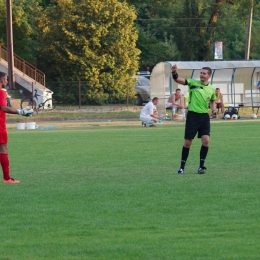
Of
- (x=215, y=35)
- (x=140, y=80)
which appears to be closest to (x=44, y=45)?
(x=140, y=80)

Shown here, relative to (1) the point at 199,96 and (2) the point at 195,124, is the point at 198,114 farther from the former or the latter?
(1) the point at 199,96

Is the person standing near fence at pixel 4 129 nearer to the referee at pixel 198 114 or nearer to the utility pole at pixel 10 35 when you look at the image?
the referee at pixel 198 114

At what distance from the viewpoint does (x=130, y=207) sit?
10266mm

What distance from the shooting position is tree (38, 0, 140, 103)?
51156 mm

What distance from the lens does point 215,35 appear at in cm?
6781

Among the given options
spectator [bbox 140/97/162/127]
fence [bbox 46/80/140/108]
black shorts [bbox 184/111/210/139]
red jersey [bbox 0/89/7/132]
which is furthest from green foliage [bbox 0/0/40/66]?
red jersey [bbox 0/89/7/132]

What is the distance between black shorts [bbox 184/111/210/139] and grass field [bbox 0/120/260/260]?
730 mm

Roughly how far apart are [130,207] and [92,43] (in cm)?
4214

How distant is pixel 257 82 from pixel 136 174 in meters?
33.2

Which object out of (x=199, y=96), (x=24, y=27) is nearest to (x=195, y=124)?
(x=199, y=96)

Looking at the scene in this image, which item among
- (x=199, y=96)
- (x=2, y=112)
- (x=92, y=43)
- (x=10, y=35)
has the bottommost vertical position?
(x=2, y=112)

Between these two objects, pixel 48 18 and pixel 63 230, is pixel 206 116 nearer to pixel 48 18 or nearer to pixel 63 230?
pixel 63 230

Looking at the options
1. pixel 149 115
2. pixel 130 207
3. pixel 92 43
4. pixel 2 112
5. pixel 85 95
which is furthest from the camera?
pixel 92 43

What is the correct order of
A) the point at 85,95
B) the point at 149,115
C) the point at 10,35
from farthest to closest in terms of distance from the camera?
the point at 85,95 < the point at 10,35 < the point at 149,115
